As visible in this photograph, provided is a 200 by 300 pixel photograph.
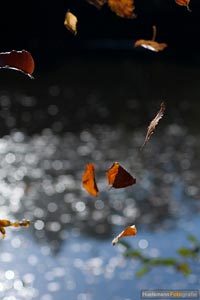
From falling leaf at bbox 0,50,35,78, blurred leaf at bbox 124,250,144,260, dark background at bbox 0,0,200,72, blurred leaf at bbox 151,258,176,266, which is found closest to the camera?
falling leaf at bbox 0,50,35,78

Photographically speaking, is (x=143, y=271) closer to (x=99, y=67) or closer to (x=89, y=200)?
(x=89, y=200)

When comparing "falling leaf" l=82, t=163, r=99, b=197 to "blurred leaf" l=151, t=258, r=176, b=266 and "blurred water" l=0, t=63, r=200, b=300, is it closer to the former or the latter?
"blurred water" l=0, t=63, r=200, b=300

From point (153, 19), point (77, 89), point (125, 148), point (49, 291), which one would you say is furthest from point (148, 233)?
point (153, 19)

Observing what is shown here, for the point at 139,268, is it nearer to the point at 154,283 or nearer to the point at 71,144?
the point at 154,283

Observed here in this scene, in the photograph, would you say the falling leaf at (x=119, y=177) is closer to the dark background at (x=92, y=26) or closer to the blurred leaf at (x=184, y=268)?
the blurred leaf at (x=184, y=268)

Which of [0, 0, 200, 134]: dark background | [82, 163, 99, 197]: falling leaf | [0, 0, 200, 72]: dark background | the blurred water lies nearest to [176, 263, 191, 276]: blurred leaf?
the blurred water

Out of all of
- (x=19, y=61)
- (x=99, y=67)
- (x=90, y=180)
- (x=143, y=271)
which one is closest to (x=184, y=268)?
(x=143, y=271)
